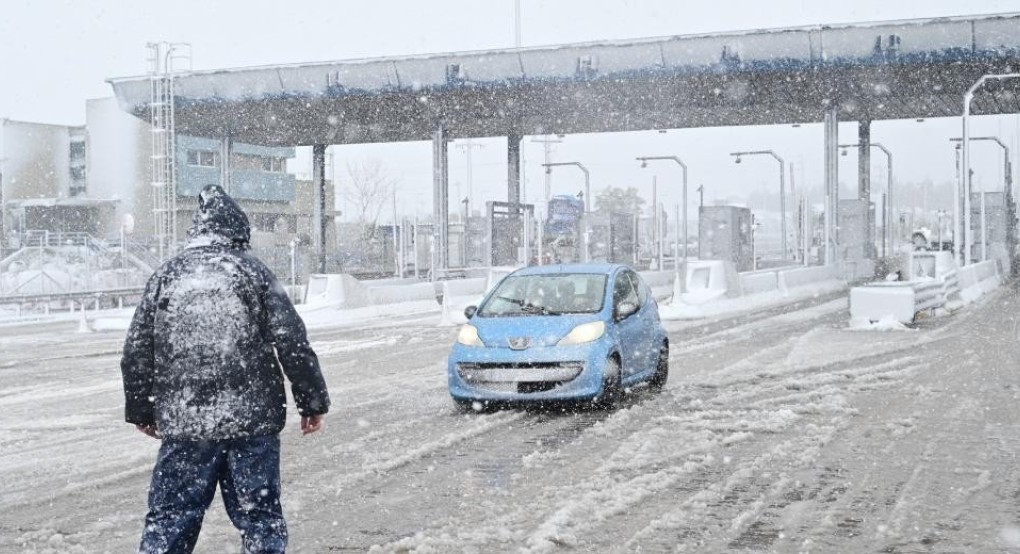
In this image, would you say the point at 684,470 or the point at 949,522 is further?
the point at 684,470

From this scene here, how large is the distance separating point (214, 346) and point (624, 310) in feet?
26.0

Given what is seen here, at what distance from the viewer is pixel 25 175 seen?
265 ft

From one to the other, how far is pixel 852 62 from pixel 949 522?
97.3ft

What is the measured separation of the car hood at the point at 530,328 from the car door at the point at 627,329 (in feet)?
1.23

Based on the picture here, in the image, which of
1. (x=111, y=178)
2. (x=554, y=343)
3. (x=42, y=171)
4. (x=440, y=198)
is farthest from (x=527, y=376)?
(x=42, y=171)

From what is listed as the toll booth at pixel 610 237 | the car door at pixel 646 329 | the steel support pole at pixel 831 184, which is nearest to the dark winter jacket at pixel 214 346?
the car door at pixel 646 329

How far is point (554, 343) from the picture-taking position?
11625 millimetres

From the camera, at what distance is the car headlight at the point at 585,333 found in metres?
11.7

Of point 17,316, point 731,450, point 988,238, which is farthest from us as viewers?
point 988,238

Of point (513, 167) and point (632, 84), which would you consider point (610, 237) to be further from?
point (632, 84)

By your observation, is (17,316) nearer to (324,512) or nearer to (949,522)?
(324,512)

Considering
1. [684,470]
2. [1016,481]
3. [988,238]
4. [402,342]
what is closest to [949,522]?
[1016,481]

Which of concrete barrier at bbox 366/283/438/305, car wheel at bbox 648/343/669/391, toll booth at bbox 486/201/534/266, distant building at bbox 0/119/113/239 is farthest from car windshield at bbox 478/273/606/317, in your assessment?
distant building at bbox 0/119/113/239

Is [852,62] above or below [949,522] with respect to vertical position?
above
